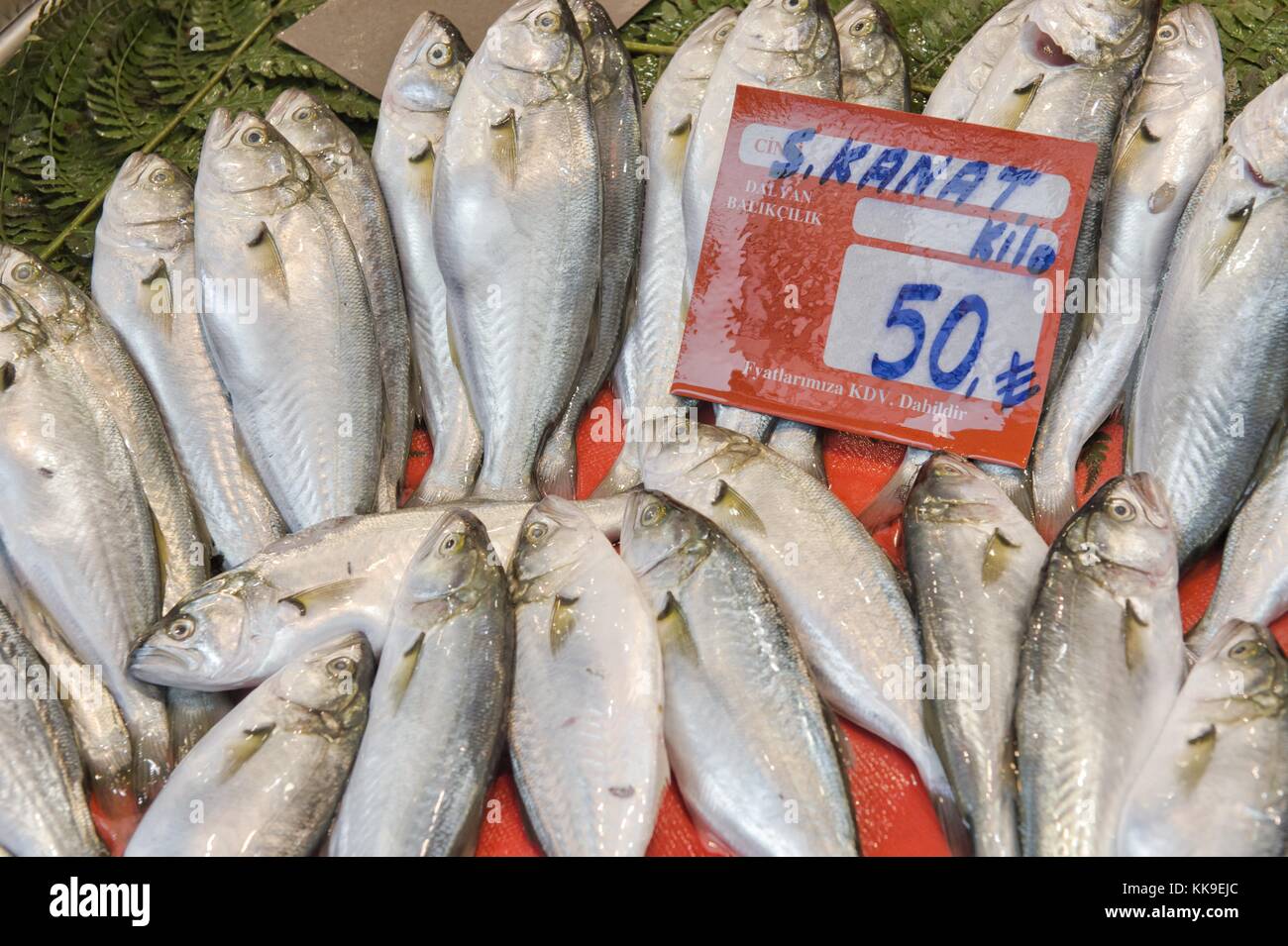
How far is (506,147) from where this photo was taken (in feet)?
8.43

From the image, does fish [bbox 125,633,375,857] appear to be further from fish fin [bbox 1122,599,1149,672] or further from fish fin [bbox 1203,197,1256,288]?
fish fin [bbox 1203,197,1256,288]

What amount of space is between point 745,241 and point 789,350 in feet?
1.02

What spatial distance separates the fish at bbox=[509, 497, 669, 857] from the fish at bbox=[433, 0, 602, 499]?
0.37m

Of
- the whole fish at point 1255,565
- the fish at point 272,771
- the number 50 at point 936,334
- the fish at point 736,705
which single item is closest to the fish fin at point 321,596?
the fish at point 272,771

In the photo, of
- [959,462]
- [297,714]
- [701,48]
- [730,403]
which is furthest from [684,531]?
[701,48]

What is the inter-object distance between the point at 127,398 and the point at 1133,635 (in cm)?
239

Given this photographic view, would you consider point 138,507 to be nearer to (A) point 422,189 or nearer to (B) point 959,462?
(A) point 422,189

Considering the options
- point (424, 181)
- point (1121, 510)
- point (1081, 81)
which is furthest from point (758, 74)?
point (1121, 510)

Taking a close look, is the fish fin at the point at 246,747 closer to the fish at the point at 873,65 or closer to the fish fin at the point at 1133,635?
the fish fin at the point at 1133,635

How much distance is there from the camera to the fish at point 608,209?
259 centimetres

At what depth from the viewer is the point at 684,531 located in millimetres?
2186

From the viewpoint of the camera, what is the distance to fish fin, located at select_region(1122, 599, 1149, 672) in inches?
77.5

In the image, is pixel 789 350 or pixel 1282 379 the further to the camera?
pixel 789 350

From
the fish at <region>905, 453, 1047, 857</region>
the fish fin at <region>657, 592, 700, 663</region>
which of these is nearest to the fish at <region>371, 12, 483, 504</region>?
the fish fin at <region>657, 592, 700, 663</region>
